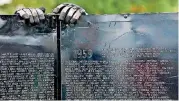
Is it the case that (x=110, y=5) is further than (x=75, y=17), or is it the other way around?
(x=110, y=5)

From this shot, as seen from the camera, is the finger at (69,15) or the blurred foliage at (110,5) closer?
the finger at (69,15)

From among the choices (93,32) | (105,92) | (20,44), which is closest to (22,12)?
(20,44)

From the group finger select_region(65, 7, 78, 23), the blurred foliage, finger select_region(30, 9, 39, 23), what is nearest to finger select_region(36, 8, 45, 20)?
finger select_region(30, 9, 39, 23)

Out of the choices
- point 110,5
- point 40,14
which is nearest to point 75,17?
point 40,14

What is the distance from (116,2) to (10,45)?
1.95 metres

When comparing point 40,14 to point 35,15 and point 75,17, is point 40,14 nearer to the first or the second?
point 35,15

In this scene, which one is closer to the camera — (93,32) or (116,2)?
(93,32)

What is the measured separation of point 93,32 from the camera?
10.9 ft

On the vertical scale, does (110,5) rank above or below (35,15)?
above

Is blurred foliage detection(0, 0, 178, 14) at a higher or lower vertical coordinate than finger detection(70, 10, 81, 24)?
higher

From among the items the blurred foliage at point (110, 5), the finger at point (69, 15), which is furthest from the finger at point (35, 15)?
the blurred foliage at point (110, 5)

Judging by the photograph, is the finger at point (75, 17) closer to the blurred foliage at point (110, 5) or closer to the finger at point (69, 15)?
the finger at point (69, 15)

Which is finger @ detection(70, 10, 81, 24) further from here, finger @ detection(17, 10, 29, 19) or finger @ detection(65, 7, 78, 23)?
finger @ detection(17, 10, 29, 19)

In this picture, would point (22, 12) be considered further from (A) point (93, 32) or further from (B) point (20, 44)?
(A) point (93, 32)
